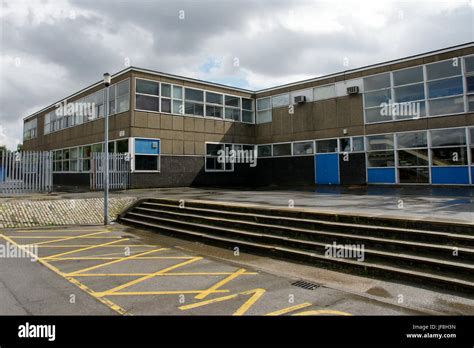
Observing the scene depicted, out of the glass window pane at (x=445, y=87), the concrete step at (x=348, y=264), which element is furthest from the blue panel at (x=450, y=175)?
the concrete step at (x=348, y=264)

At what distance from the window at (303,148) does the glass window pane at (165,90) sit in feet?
30.8

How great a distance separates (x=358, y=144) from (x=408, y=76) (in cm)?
466

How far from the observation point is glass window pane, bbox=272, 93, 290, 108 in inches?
972

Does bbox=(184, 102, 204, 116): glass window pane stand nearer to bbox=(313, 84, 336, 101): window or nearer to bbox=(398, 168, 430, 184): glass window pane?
bbox=(313, 84, 336, 101): window

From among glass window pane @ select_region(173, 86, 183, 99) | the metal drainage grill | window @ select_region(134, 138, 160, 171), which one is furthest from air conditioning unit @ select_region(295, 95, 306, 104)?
the metal drainage grill

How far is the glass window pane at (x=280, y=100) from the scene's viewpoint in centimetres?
2469

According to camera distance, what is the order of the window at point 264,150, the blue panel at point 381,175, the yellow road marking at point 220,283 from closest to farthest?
the yellow road marking at point 220,283 → the blue panel at point 381,175 → the window at point 264,150

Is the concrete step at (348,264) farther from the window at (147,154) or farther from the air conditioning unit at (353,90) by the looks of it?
the air conditioning unit at (353,90)

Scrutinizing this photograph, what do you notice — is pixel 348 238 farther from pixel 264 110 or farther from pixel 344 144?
pixel 264 110

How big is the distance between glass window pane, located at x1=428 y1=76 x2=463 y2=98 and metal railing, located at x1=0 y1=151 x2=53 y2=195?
20276mm

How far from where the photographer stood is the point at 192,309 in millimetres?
4730

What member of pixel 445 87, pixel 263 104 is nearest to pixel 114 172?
pixel 263 104
